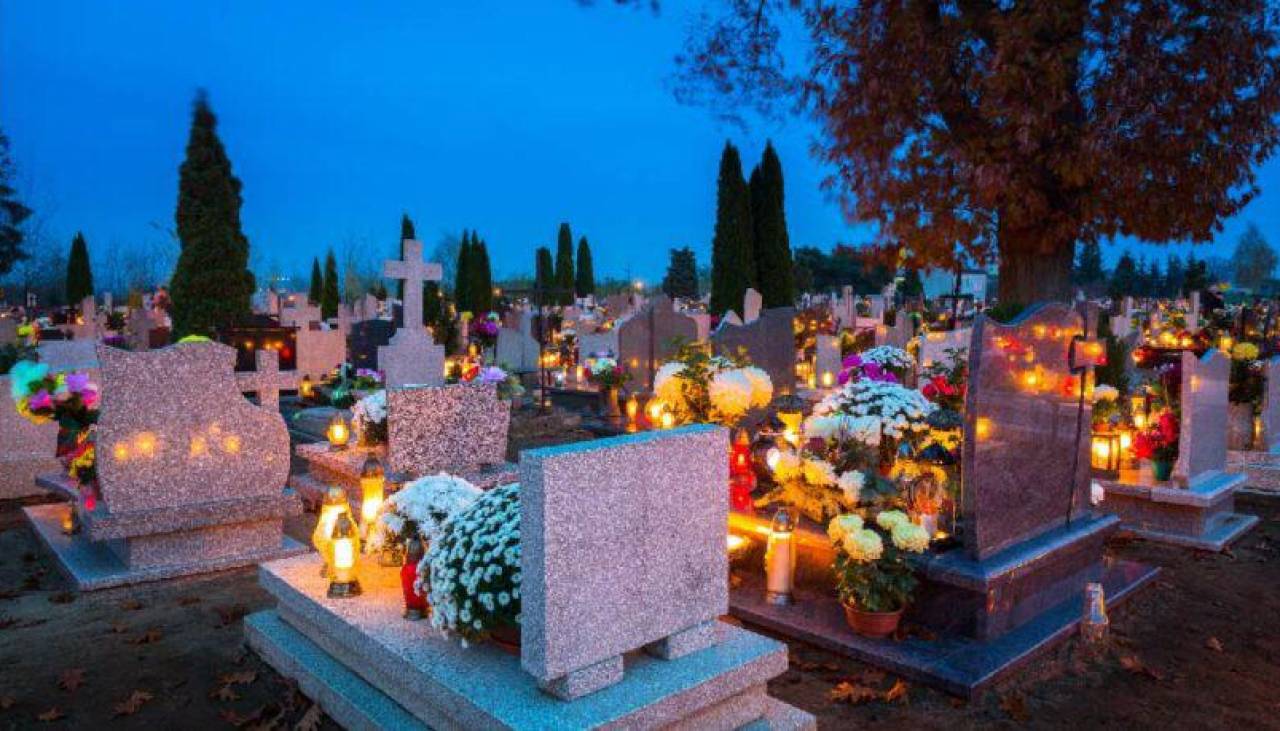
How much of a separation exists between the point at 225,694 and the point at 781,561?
342cm

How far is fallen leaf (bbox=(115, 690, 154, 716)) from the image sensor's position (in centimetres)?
449

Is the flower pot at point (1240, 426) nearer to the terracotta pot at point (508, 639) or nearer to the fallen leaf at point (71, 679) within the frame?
the terracotta pot at point (508, 639)

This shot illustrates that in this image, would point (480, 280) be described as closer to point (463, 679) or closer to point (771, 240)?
point (771, 240)

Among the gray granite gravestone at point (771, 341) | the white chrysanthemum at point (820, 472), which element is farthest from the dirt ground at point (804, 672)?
the gray granite gravestone at point (771, 341)

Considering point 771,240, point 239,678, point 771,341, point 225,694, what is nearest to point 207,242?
point 771,341

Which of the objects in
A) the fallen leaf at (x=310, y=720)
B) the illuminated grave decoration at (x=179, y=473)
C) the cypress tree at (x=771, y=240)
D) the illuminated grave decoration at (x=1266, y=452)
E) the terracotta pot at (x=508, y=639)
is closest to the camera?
the terracotta pot at (x=508, y=639)

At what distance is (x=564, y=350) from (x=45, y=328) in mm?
15999

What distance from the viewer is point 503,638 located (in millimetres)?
3824

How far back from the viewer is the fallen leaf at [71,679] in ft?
15.7

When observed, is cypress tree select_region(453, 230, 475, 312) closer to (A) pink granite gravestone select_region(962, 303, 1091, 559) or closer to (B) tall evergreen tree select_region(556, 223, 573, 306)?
(B) tall evergreen tree select_region(556, 223, 573, 306)

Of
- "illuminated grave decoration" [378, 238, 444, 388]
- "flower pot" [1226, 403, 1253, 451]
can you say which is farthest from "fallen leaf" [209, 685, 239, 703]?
"flower pot" [1226, 403, 1253, 451]

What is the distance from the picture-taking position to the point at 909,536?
510cm

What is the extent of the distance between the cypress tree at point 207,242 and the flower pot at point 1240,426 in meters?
22.1

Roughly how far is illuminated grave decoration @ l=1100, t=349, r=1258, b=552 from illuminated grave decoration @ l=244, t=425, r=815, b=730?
5.60 metres
